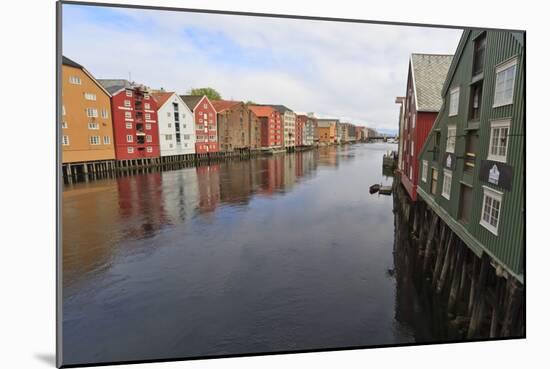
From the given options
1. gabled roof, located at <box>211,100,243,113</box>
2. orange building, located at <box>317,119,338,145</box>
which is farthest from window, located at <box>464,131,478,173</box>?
orange building, located at <box>317,119,338,145</box>

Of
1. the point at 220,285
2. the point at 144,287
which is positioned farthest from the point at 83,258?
the point at 220,285

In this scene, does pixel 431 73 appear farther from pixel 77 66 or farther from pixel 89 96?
pixel 89 96

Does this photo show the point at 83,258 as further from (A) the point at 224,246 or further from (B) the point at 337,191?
(B) the point at 337,191

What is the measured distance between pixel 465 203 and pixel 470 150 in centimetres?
114

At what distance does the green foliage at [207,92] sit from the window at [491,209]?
5.23 meters

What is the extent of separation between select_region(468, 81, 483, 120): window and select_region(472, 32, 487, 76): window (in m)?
0.25

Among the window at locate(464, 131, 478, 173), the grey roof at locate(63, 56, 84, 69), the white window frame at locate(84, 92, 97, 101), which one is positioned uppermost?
the grey roof at locate(63, 56, 84, 69)

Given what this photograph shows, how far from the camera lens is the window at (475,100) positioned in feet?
16.1

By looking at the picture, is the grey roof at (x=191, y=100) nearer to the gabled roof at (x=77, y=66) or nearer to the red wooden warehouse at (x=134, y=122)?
the red wooden warehouse at (x=134, y=122)

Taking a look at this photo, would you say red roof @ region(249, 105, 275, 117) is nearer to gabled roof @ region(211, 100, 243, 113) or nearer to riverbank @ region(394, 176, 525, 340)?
gabled roof @ region(211, 100, 243, 113)

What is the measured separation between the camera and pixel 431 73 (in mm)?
5254

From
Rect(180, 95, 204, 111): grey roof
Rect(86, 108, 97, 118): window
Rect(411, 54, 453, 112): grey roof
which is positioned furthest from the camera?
Rect(180, 95, 204, 111): grey roof

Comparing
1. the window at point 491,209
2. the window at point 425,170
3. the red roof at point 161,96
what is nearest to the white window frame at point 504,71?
the window at point 491,209

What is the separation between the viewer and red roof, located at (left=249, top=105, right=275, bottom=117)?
674cm
